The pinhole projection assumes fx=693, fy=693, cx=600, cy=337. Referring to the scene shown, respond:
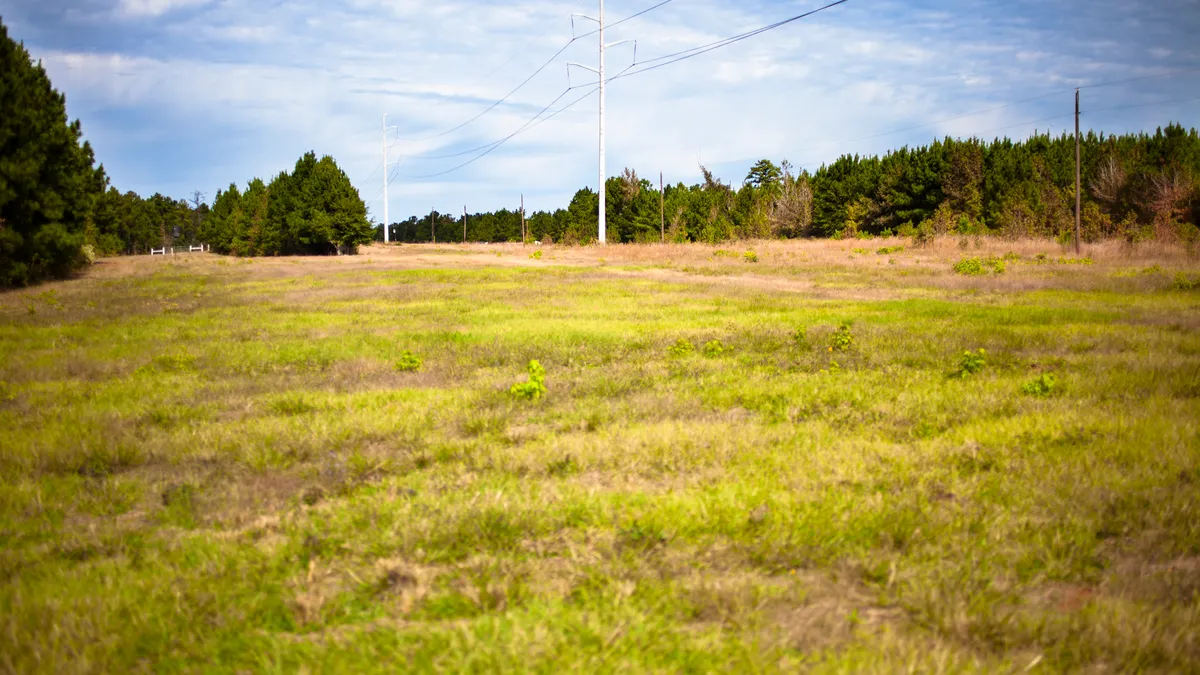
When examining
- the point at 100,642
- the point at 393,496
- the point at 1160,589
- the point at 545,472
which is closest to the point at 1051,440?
the point at 1160,589

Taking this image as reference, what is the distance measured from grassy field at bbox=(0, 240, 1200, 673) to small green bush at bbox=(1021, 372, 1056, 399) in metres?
0.05

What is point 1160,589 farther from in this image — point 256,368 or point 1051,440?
point 256,368

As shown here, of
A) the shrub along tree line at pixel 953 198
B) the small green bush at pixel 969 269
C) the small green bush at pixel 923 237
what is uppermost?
the shrub along tree line at pixel 953 198

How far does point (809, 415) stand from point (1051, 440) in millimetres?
1959

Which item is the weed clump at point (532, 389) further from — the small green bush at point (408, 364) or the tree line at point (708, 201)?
the tree line at point (708, 201)

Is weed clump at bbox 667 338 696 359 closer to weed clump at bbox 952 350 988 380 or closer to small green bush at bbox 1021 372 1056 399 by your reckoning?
weed clump at bbox 952 350 988 380

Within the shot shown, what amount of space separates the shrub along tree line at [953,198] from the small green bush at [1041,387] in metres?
32.1

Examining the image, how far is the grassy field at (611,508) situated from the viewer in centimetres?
297

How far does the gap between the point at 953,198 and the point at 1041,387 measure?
6388 cm

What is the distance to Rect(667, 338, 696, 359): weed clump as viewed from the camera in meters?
10.4

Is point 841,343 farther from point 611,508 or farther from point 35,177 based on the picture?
point 35,177

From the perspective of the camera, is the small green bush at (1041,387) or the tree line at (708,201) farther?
the tree line at (708,201)

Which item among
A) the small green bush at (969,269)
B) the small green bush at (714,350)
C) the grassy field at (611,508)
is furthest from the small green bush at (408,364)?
the small green bush at (969,269)

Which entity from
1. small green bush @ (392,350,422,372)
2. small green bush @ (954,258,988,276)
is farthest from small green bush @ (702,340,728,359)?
small green bush @ (954,258,988,276)
